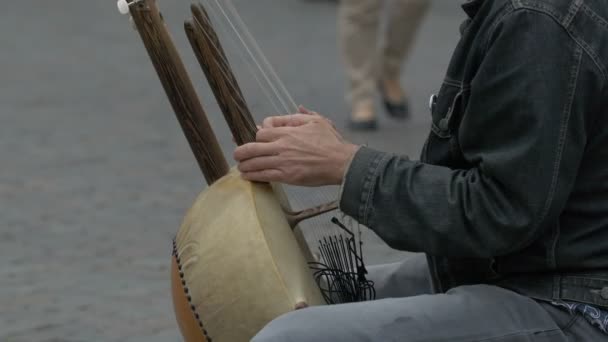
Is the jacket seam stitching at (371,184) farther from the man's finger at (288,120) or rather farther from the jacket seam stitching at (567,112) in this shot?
the jacket seam stitching at (567,112)

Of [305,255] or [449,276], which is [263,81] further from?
[449,276]

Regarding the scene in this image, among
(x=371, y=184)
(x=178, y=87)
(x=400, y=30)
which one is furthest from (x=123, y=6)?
(x=400, y=30)

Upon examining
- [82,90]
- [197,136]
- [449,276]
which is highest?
[82,90]

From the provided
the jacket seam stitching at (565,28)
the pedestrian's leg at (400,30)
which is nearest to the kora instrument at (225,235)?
the jacket seam stitching at (565,28)

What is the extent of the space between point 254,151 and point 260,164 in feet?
0.08

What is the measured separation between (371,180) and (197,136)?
1.34 feet

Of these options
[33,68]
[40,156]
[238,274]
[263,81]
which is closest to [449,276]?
[238,274]

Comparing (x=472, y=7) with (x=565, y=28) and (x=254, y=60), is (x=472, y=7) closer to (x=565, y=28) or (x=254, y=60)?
(x=565, y=28)

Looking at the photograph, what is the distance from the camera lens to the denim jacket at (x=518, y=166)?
73.5 inches

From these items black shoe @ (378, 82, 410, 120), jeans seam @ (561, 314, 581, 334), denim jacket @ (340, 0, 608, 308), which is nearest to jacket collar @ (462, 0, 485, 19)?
denim jacket @ (340, 0, 608, 308)

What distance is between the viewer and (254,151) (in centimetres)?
207

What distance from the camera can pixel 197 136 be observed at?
2.24 meters

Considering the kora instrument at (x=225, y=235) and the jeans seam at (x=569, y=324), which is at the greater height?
the kora instrument at (x=225, y=235)

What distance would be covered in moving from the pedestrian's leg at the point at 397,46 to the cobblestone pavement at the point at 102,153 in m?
0.13
